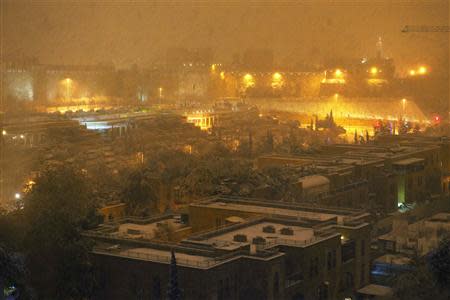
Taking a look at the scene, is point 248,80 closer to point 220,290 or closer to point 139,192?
point 139,192

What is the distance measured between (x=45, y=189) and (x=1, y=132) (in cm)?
1599

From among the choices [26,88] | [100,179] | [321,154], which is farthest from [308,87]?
[100,179]

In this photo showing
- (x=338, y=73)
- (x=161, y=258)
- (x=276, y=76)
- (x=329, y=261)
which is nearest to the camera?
(x=161, y=258)

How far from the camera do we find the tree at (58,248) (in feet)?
40.6

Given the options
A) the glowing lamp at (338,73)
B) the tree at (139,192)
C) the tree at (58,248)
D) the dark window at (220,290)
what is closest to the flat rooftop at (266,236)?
the dark window at (220,290)

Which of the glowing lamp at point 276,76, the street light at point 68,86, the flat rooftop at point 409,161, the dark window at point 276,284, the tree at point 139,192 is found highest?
the glowing lamp at point 276,76

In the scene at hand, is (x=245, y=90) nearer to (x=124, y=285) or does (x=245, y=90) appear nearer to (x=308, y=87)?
(x=308, y=87)

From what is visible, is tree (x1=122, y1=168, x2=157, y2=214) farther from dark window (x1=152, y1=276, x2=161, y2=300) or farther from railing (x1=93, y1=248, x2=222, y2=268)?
dark window (x1=152, y1=276, x2=161, y2=300)

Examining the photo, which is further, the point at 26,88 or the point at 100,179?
the point at 26,88

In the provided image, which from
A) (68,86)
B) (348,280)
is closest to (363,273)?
(348,280)

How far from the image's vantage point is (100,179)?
2041 centimetres

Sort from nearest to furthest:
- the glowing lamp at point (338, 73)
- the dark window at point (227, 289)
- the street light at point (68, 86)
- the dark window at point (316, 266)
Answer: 1. the dark window at point (227, 289)
2. the dark window at point (316, 266)
3. the street light at point (68, 86)
4. the glowing lamp at point (338, 73)

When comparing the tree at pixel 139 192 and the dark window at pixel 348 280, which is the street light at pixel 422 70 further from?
the dark window at pixel 348 280

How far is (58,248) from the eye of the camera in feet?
41.4
